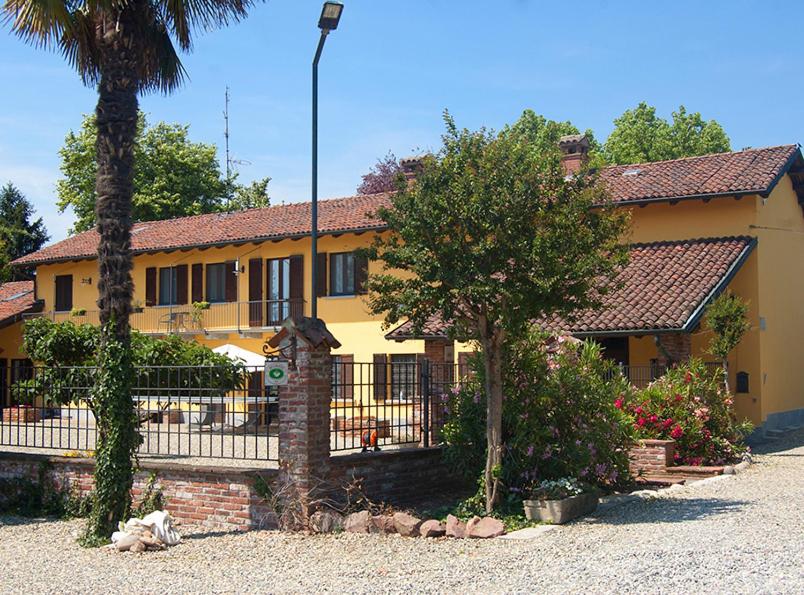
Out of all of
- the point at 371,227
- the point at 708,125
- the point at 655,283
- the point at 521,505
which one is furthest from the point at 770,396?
the point at 708,125

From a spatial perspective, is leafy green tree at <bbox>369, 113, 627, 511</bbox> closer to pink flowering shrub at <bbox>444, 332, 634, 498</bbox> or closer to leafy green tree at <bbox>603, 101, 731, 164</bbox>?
pink flowering shrub at <bbox>444, 332, 634, 498</bbox>

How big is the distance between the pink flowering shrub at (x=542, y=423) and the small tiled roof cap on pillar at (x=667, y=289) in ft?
19.8

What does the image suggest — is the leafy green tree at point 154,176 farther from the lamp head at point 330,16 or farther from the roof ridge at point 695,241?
the lamp head at point 330,16

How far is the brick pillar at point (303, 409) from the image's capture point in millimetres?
10578

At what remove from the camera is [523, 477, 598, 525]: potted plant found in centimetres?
1060

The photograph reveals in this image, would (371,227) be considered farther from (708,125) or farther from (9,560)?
(708,125)

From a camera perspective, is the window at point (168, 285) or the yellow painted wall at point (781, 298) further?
the window at point (168, 285)

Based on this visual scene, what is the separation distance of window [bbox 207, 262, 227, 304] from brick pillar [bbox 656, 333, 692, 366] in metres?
16.3

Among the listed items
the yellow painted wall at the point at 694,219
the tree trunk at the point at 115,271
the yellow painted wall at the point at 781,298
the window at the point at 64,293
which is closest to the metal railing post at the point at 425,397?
the tree trunk at the point at 115,271

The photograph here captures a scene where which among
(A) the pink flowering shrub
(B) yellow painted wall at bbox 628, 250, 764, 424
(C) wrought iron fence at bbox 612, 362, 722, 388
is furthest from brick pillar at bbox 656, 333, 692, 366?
(A) the pink flowering shrub

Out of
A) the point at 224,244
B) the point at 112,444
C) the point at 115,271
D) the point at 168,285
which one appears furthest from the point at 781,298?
the point at 168,285

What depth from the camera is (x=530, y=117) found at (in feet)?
193

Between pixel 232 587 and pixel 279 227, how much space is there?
21.9 meters

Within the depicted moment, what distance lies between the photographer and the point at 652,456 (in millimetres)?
15047
